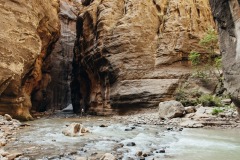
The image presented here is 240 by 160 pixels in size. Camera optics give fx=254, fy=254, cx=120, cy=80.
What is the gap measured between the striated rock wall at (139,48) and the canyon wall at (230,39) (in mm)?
15201

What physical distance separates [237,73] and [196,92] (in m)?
15.8

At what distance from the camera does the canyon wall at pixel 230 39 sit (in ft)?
17.4

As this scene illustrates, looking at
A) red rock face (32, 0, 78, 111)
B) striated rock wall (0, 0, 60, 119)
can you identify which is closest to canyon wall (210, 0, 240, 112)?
striated rock wall (0, 0, 60, 119)

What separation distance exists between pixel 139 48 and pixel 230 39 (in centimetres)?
1829

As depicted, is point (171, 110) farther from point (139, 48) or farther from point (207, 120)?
point (139, 48)

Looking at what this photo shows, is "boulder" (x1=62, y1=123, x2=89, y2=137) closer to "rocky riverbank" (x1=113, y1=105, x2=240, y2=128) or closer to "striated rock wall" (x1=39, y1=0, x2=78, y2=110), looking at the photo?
"rocky riverbank" (x1=113, y1=105, x2=240, y2=128)

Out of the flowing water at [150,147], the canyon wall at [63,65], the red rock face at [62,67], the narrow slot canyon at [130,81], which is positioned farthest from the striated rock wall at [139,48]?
the canyon wall at [63,65]

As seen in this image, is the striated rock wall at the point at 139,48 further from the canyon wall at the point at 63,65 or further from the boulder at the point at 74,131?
the canyon wall at the point at 63,65

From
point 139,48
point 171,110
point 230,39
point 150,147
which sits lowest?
point 150,147

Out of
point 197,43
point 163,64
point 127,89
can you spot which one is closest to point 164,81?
point 163,64

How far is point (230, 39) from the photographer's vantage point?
5.74 m

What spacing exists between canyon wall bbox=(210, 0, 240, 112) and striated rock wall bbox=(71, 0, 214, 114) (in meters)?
15.2

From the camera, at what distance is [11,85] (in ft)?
51.3

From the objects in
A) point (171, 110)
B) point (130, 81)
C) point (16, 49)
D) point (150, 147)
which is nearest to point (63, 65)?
point (130, 81)
